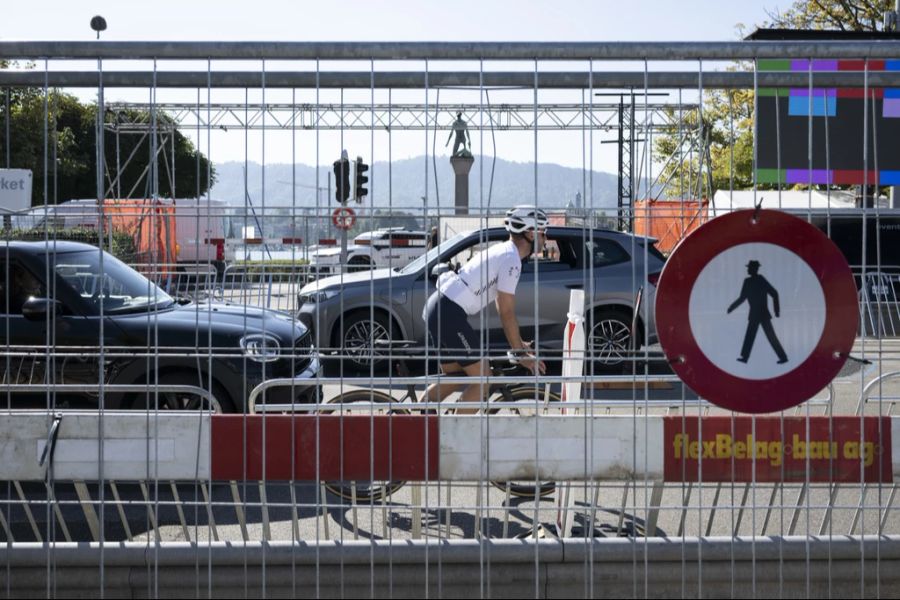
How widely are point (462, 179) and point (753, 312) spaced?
125 centimetres

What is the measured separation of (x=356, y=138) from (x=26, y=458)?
6.13 feet

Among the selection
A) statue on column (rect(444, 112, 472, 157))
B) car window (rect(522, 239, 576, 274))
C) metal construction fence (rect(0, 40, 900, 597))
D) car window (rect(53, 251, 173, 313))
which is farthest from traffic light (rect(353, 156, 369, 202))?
car window (rect(522, 239, 576, 274))

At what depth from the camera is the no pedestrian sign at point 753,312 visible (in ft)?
13.9

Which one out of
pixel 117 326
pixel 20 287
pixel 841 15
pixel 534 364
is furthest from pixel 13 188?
pixel 841 15

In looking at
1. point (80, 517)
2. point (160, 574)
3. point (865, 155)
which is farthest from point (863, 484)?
point (80, 517)

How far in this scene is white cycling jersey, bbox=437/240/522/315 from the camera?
24.2 feet

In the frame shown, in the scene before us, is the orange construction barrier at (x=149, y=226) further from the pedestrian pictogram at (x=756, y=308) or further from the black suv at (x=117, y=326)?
the pedestrian pictogram at (x=756, y=308)

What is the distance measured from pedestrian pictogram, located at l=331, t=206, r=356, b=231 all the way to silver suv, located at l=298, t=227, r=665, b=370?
0.26m

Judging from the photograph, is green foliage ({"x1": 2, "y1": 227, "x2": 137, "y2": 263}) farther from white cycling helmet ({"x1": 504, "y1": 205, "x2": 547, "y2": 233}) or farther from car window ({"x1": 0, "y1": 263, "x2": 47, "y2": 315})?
white cycling helmet ({"x1": 504, "y1": 205, "x2": 547, "y2": 233})

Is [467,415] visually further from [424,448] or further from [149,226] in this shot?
[149,226]

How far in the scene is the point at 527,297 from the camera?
12.6m

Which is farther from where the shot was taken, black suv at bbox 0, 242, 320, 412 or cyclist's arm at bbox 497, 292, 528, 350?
cyclist's arm at bbox 497, 292, 528, 350

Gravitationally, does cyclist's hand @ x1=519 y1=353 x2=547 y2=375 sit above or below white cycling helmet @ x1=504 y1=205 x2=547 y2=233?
below

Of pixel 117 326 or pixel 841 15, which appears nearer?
pixel 117 326
